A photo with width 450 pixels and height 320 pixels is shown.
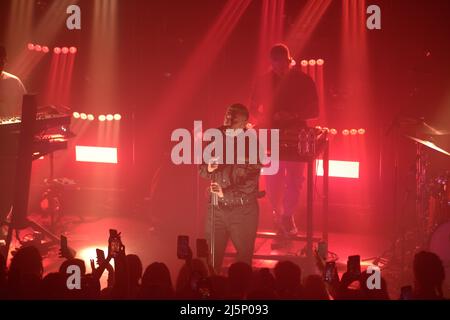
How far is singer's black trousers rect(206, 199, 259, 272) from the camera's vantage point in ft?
22.2

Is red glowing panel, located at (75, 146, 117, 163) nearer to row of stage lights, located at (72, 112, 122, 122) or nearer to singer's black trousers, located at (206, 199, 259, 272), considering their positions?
row of stage lights, located at (72, 112, 122, 122)

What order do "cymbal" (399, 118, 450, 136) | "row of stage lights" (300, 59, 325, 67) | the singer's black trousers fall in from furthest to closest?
1. "row of stage lights" (300, 59, 325, 67)
2. "cymbal" (399, 118, 450, 136)
3. the singer's black trousers

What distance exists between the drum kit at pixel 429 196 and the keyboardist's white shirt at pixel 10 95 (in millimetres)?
5218

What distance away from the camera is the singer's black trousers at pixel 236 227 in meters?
6.77

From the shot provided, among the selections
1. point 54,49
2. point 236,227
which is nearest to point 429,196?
point 236,227

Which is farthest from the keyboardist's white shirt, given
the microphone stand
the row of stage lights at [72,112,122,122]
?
the microphone stand

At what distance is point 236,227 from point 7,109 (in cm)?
409

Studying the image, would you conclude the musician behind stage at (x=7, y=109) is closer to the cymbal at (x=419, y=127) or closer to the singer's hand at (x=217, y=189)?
the singer's hand at (x=217, y=189)

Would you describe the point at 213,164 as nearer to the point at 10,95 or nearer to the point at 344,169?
the point at 10,95

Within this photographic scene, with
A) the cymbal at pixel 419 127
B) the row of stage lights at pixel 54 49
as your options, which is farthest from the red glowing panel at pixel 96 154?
the cymbal at pixel 419 127

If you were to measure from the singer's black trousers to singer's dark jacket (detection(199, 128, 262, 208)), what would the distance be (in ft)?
0.24

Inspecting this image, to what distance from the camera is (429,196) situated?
8.24m
